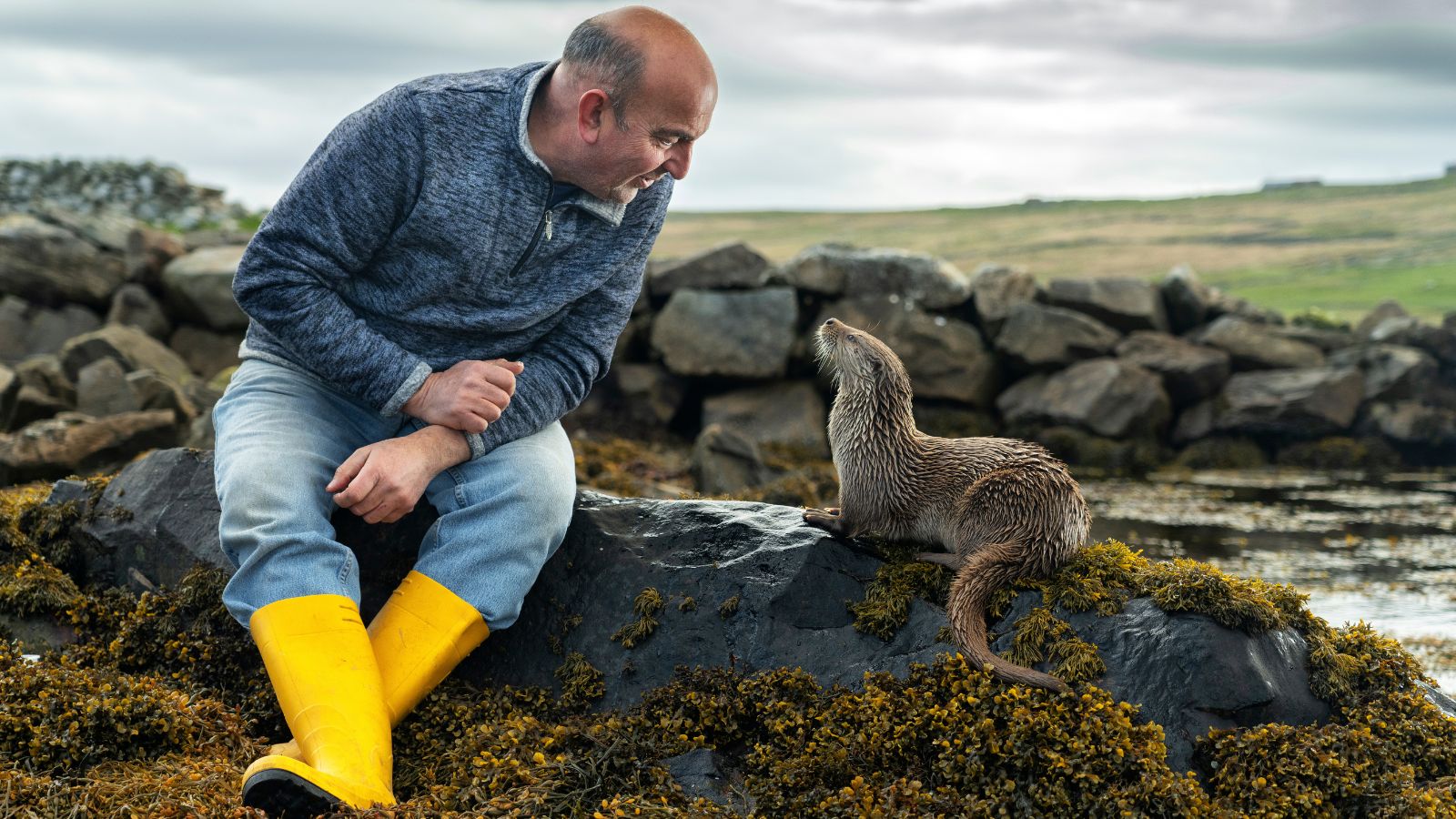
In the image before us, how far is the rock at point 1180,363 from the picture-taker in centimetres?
1484

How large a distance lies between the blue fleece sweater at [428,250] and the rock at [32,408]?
27.0 ft

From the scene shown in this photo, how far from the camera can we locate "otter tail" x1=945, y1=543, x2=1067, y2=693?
3.97 m

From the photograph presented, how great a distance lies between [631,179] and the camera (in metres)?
4.71

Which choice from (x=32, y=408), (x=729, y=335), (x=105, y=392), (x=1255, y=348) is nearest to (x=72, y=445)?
(x=105, y=392)

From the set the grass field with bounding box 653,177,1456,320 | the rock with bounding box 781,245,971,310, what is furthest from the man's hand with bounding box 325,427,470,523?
the grass field with bounding box 653,177,1456,320

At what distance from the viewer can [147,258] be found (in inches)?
632

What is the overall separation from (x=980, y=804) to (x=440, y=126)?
315 centimetres

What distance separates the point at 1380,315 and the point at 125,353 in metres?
16.6

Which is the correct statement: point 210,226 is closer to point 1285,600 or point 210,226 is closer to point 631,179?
point 631,179

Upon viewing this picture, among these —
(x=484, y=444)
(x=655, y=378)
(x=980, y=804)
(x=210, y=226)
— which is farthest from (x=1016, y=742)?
(x=210, y=226)

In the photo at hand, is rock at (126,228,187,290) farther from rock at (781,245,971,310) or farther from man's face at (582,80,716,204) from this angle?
man's face at (582,80,716,204)

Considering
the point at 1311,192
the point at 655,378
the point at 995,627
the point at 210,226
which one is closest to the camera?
the point at 995,627

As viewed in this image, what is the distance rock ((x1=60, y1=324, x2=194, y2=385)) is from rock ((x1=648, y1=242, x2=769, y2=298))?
5.67 metres

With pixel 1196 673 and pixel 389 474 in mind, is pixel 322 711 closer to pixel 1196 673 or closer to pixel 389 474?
pixel 389 474
